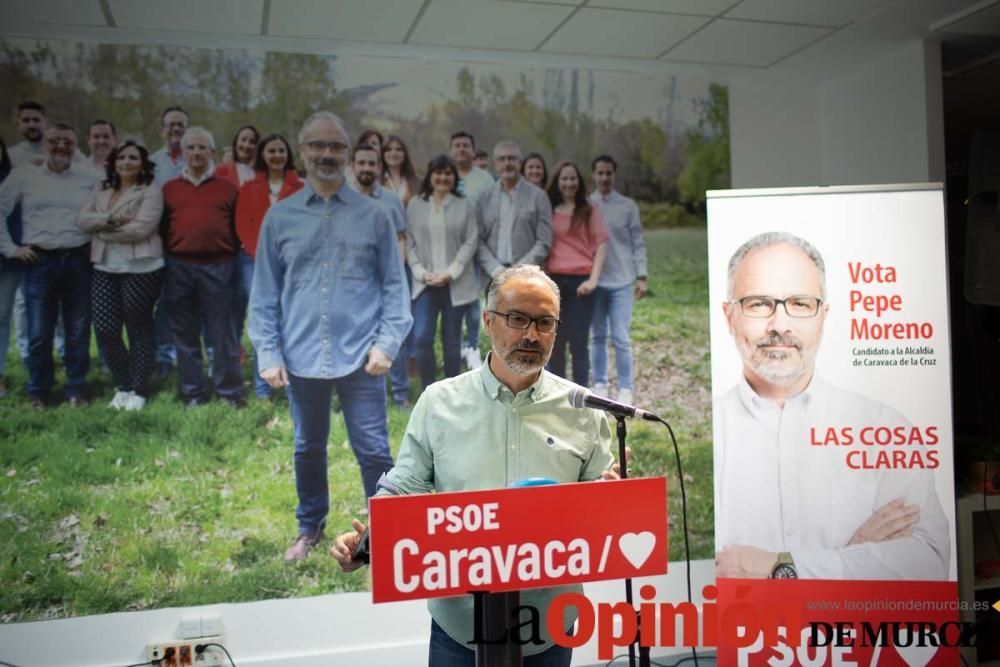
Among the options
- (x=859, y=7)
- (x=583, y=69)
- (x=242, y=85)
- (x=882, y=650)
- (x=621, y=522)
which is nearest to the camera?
(x=621, y=522)

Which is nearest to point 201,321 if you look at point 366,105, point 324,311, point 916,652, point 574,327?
point 324,311

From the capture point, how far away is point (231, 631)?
358 centimetres

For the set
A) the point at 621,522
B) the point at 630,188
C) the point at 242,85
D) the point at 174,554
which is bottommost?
the point at 174,554

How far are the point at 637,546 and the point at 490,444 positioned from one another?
57cm

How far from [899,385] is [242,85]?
303 centimetres

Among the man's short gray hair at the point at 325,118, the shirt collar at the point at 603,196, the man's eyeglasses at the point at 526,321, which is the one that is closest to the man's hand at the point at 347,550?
the man's eyeglasses at the point at 526,321

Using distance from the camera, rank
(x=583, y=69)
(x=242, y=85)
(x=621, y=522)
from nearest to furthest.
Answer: (x=621, y=522) → (x=242, y=85) → (x=583, y=69)

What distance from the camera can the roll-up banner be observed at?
2.96 meters

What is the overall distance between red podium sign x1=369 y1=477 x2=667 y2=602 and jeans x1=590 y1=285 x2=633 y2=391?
8.99 ft

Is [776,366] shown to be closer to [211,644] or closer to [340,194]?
[340,194]

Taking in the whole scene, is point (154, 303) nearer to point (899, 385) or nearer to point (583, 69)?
point (583, 69)

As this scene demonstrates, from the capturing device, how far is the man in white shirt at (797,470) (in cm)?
297

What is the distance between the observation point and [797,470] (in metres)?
2.99

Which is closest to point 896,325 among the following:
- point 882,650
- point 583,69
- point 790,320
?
point 790,320
